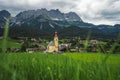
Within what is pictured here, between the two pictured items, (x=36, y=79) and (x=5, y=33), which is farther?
(x=36, y=79)

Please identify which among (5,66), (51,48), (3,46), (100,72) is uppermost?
(3,46)

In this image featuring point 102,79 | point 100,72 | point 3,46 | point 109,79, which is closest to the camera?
point 3,46

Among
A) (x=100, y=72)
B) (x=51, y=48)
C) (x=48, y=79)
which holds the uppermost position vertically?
(x=100, y=72)

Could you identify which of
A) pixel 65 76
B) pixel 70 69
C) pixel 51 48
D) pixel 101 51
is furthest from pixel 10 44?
pixel 51 48

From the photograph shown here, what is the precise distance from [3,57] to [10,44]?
0.40 feet

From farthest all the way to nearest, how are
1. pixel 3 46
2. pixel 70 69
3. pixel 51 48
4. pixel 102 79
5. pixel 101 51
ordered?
1. pixel 51 48
2. pixel 70 69
3. pixel 101 51
4. pixel 102 79
5. pixel 3 46

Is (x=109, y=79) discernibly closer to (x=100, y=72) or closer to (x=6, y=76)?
(x=100, y=72)

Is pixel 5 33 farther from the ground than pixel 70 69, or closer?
farther from the ground

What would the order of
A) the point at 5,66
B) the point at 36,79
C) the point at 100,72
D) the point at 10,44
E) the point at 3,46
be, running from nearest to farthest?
the point at 5,66 < the point at 3,46 < the point at 10,44 < the point at 100,72 < the point at 36,79

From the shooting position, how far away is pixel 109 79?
79.4 inches

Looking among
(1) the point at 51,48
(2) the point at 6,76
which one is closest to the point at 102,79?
(2) the point at 6,76

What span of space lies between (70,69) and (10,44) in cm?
180

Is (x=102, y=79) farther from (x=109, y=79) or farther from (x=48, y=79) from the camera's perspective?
(x=48, y=79)

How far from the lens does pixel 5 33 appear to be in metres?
1.65
